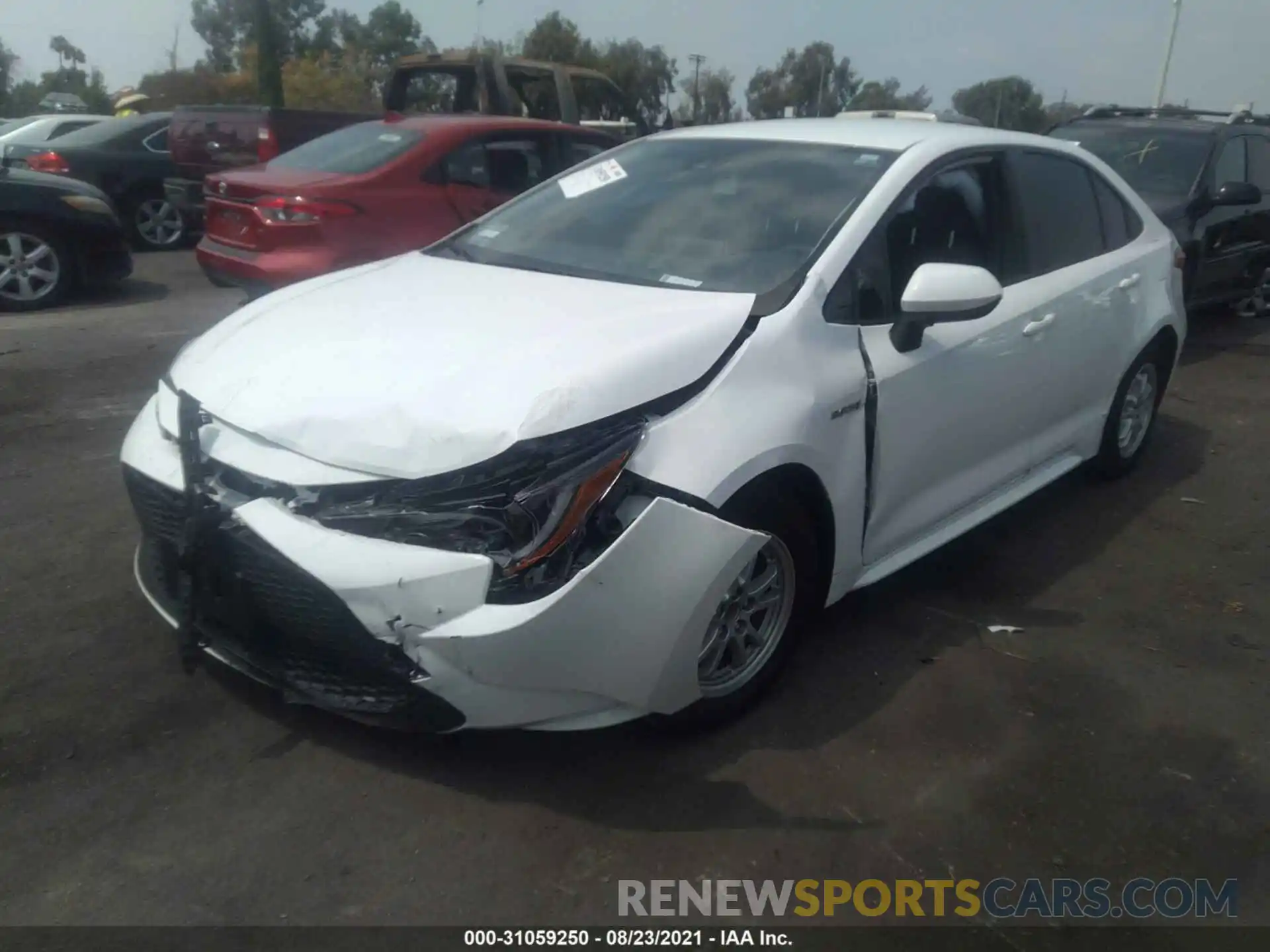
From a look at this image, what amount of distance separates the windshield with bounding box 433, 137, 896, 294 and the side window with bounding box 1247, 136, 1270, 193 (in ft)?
21.8

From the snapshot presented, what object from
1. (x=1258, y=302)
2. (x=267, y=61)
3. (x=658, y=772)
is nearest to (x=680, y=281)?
(x=658, y=772)

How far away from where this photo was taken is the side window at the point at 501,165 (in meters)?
7.67

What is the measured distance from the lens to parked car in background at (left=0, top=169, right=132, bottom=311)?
8.43 m

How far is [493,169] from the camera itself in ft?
25.9

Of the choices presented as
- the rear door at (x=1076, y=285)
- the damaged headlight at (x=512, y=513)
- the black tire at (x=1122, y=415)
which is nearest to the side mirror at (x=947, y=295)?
the rear door at (x=1076, y=285)

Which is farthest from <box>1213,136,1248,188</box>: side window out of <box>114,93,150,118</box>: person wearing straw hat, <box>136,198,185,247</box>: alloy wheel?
<box>114,93,150,118</box>: person wearing straw hat

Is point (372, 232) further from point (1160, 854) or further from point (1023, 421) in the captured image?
point (1160, 854)

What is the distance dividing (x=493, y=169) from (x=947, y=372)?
5017 mm

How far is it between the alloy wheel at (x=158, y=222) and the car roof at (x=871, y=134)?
9.21 metres

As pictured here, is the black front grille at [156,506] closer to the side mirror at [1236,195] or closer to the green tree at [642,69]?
the side mirror at [1236,195]

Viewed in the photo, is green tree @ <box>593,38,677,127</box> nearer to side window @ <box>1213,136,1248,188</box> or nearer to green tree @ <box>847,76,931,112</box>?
green tree @ <box>847,76,931,112</box>

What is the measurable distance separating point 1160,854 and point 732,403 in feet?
5.20

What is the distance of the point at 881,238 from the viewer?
11.6 ft

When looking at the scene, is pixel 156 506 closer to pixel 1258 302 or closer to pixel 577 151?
pixel 577 151
